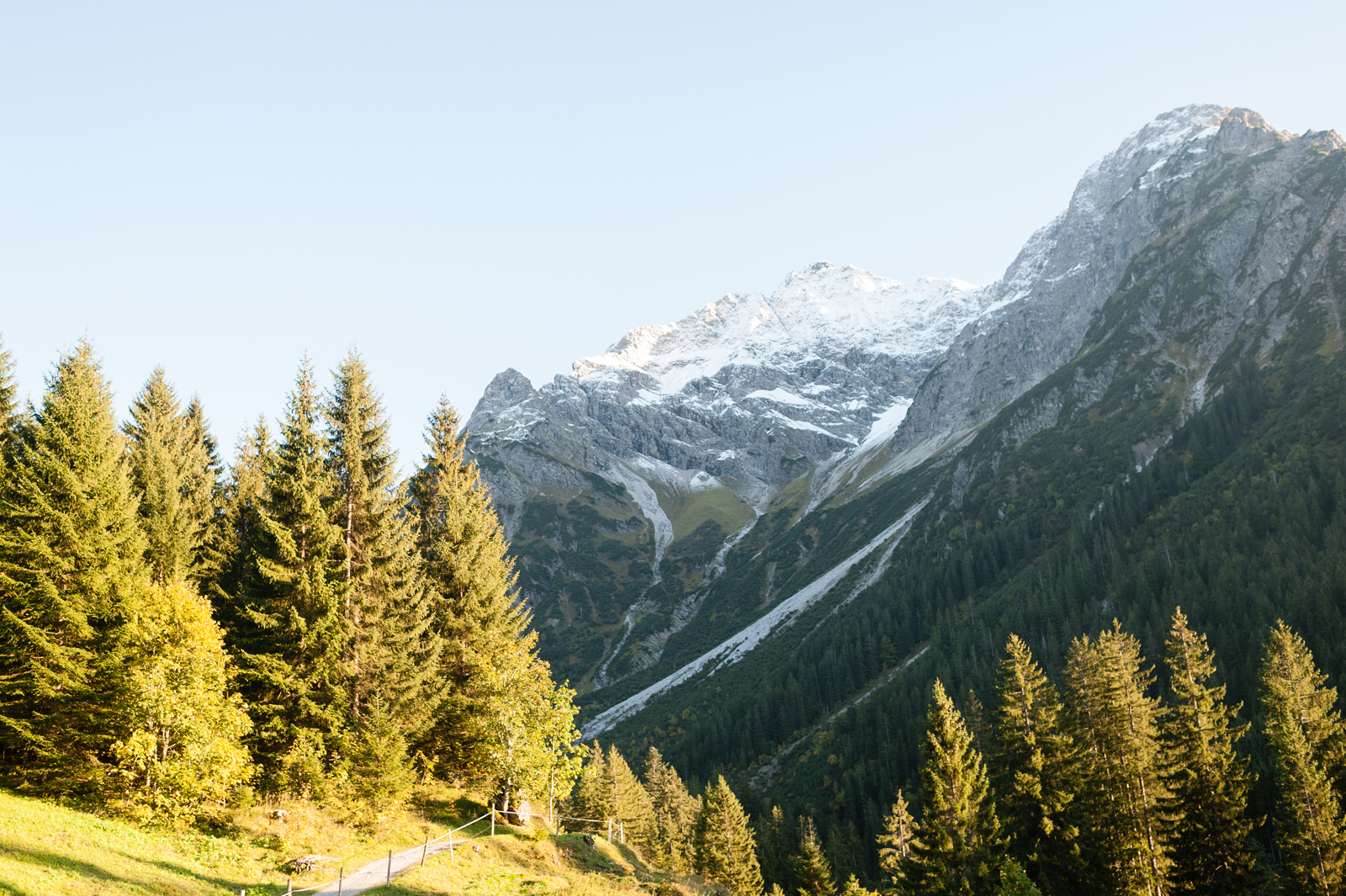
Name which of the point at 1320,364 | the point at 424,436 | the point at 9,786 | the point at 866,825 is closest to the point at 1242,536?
the point at 1320,364

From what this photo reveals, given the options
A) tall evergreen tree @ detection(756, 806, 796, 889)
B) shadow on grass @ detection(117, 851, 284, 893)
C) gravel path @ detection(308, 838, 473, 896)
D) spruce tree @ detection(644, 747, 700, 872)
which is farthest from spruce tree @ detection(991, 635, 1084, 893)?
tall evergreen tree @ detection(756, 806, 796, 889)

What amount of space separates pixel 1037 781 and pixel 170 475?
4763 cm

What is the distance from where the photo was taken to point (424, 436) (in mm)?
43312

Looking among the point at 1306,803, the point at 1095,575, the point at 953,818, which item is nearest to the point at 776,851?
the point at 953,818

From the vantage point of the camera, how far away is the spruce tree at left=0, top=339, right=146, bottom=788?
26438 millimetres

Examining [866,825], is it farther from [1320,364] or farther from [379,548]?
[1320,364]

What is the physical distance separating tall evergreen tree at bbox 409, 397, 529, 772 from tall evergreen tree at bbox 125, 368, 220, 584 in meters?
10.4

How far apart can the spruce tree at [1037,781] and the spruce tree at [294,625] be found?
35418 millimetres

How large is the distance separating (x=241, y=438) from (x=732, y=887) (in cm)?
5273

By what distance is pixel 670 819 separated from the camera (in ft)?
278

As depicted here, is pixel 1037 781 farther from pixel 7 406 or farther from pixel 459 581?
pixel 7 406

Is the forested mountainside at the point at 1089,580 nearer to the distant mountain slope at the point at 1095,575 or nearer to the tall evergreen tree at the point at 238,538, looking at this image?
the distant mountain slope at the point at 1095,575

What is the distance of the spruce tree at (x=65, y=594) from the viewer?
86.7 feet

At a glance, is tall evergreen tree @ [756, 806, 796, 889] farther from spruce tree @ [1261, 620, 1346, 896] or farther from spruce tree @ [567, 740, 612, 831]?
spruce tree @ [1261, 620, 1346, 896]
